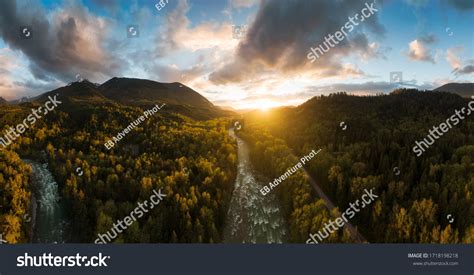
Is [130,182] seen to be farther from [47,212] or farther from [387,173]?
[387,173]

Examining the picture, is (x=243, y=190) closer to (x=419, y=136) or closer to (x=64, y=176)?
(x=64, y=176)

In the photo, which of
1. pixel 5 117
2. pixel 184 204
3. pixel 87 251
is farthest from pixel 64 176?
pixel 5 117

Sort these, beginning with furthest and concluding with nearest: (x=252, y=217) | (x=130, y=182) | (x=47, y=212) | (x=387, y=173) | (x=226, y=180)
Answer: (x=226, y=180) → (x=387, y=173) → (x=130, y=182) → (x=252, y=217) → (x=47, y=212)

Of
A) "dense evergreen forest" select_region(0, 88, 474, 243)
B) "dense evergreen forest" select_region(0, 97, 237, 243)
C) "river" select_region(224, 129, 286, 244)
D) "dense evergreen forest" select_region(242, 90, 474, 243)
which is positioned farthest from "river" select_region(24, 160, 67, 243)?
"dense evergreen forest" select_region(242, 90, 474, 243)

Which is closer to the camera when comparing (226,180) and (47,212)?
(47,212)

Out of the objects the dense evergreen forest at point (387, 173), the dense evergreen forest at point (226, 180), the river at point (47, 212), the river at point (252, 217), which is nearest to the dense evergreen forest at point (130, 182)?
the dense evergreen forest at point (226, 180)

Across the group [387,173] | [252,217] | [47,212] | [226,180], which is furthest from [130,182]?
[387,173]
